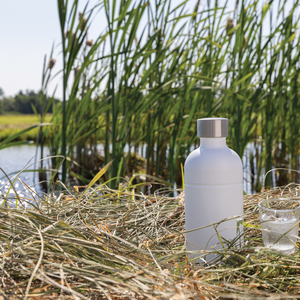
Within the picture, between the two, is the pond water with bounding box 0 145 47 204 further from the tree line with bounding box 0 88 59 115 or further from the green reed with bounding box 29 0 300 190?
the tree line with bounding box 0 88 59 115

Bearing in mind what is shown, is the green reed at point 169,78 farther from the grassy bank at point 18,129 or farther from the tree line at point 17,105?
the tree line at point 17,105

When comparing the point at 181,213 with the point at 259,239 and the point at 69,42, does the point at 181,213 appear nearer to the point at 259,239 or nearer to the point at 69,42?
the point at 259,239

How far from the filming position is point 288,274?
510 mm

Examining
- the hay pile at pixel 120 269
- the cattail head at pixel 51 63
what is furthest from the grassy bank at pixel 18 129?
the hay pile at pixel 120 269

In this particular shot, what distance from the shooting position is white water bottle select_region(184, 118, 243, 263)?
0.57 m

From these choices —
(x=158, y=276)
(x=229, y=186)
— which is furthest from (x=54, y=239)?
(x=229, y=186)

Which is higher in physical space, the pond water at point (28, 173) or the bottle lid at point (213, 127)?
the bottle lid at point (213, 127)

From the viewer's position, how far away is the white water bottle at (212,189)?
575 mm

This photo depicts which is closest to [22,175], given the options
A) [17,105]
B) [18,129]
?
[18,129]

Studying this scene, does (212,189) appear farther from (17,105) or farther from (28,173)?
(17,105)

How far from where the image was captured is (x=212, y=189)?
1.90ft

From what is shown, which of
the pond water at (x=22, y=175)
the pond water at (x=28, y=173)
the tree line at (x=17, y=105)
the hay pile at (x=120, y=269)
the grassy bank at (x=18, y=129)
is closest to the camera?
the hay pile at (x=120, y=269)

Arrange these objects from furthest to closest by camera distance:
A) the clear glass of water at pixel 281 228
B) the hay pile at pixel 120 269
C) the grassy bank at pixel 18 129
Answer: the grassy bank at pixel 18 129
the clear glass of water at pixel 281 228
the hay pile at pixel 120 269

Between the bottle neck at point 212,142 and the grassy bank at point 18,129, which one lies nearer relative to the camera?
the bottle neck at point 212,142
